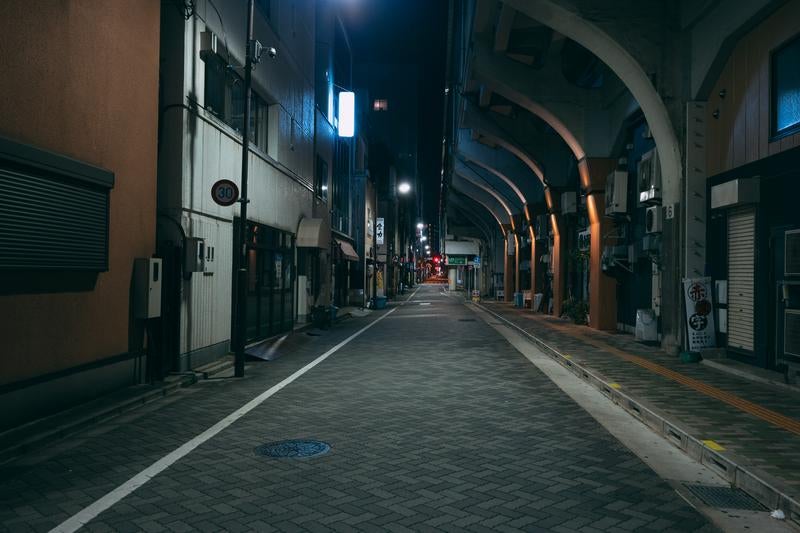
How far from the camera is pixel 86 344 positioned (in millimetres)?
8258

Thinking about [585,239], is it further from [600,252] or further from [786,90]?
[786,90]

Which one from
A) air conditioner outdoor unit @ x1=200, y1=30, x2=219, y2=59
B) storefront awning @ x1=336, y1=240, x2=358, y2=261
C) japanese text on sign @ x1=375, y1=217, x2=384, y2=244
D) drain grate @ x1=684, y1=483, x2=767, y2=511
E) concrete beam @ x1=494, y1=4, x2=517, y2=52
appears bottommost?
drain grate @ x1=684, y1=483, x2=767, y2=511

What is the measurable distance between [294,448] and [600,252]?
1683cm

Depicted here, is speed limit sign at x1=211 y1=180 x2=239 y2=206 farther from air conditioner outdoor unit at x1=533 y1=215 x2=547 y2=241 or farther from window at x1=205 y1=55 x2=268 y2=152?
air conditioner outdoor unit at x1=533 y1=215 x2=547 y2=241

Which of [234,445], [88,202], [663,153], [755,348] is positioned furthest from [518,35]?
[234,445]

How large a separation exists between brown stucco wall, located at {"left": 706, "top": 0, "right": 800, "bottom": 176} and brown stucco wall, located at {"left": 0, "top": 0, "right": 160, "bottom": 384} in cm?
1072

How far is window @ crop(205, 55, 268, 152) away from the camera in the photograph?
12962 millimetres

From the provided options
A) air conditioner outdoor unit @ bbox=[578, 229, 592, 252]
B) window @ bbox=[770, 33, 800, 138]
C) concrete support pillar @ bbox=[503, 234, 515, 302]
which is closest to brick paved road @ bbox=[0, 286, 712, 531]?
window @ bbox=[770, 33, 800, 138]

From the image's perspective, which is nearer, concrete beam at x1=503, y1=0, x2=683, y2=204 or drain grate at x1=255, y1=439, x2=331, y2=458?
drain grate at x1=255, y1=439, x2=331, y2=458

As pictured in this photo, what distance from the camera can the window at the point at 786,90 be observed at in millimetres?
10250

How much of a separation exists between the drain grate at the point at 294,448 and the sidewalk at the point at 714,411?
3.89m

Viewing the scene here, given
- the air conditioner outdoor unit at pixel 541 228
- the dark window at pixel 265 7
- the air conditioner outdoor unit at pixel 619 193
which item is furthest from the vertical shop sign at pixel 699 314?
the air conditioner outdoor unit at pixel 541 228

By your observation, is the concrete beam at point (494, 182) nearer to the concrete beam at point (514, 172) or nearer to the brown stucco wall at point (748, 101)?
the concrete beam at point (514, 172)

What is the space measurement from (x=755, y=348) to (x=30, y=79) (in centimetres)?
1243
